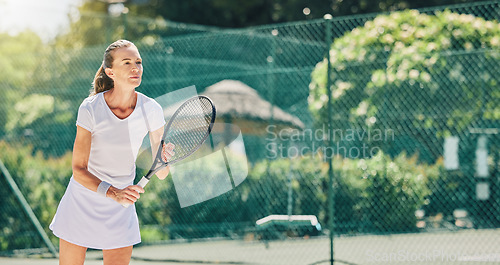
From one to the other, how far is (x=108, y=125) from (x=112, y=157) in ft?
0.48

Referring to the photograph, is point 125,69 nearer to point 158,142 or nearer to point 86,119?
point 86,119

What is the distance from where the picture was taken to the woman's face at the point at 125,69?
2.91 m

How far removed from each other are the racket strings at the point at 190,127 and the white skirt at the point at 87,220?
52 centimetres

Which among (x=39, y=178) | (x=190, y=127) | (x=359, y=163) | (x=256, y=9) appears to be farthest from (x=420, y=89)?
(x=256, y=9)

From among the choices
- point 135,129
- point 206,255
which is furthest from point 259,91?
point 135,129

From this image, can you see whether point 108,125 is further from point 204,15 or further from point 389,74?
point 204,15

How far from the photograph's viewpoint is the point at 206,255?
22.7ft

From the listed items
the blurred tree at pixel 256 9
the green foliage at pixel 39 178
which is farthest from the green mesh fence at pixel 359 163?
the blurred tree at pixel 256 9

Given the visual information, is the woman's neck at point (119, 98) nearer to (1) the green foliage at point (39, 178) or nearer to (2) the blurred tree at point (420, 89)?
(2) the blurred tree at point (420, 89)

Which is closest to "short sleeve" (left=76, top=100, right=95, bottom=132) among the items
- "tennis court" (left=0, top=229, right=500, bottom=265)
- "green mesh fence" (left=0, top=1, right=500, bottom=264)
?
"tennis court" (left=0, top=229, right=500, bottom=265)

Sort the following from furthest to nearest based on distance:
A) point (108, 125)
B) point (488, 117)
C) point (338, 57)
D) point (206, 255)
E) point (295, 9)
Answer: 1. point (295, 9)
2. point (338, 57)
3. point (488, 117)
4. point (206, 255)
5. point (108, 125)

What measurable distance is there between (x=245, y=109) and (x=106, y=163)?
588 cm

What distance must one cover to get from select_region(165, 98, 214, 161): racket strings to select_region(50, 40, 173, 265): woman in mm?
382

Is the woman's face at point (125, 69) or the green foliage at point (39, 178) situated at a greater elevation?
the woman's face at point (125, 69)
